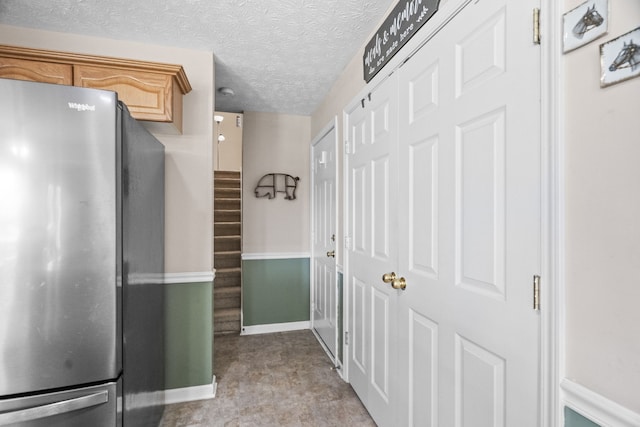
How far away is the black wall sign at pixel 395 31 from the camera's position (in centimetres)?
134

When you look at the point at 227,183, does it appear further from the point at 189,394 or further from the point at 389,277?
the point at 389,277

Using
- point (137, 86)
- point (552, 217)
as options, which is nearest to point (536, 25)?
point (552, 217)

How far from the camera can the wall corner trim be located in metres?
2.18

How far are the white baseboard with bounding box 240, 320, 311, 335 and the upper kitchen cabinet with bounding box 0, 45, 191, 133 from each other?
7.53ft

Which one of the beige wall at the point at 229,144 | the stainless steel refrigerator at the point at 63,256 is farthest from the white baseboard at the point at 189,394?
the beige wall at the point at 229,144

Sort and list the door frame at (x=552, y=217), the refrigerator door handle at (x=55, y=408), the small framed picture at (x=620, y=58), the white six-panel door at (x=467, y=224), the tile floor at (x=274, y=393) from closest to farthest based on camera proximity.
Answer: the small framed picture at (x=620, y=58)
the door frame at (x=552, y=217)
the white six-panel door at (x=467, y=224)
the refrigerator door handle at (x=55, y=408)
the tile floor at (x=274, y=393)

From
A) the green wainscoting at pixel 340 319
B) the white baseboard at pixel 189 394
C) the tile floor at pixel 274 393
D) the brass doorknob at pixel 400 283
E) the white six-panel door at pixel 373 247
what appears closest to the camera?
the brass doorknob at pixel 400 283

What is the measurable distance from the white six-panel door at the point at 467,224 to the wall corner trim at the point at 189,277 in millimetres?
1321

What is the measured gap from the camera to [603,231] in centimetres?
70

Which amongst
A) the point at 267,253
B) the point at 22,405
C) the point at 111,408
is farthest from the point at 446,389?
the point at 267,253

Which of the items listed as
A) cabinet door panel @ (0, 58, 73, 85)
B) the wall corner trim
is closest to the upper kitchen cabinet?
cabinet door panel @ (0, 58, 73, 85)

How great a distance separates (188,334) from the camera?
222 cm

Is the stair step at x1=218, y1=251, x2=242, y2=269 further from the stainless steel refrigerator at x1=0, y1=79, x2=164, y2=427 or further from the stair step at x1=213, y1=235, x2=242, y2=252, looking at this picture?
the stainless steel refrigerator at x1=0, y1=79, x2=164, y2=427

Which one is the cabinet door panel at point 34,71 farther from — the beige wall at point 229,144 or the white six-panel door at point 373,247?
the white six-panel door at point 373,247
